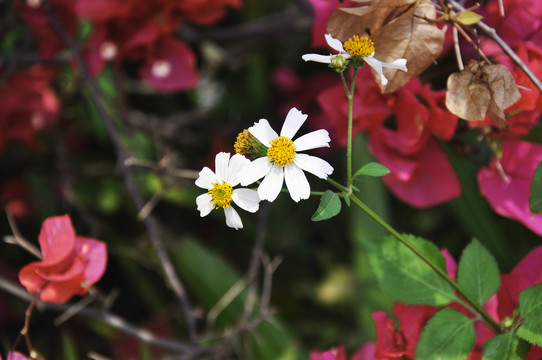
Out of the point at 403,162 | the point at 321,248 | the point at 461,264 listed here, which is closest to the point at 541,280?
the point at 461,264

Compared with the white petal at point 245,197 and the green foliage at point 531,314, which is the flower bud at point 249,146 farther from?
the green foliage at point 531,314

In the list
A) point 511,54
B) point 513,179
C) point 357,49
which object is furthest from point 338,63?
point 513,179

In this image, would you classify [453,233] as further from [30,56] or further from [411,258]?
[30,56]

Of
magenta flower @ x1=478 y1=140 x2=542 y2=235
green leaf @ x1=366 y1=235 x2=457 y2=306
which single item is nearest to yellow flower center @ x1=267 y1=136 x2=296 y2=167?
green leaf @ x1=366 y1=235 x2=457 y2=306

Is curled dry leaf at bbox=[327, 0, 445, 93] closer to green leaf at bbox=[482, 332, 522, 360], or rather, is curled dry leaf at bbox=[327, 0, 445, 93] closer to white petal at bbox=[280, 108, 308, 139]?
white petal at bbox=[280, 108, 308, 139]

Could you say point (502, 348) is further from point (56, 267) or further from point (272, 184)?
point (56, 267)

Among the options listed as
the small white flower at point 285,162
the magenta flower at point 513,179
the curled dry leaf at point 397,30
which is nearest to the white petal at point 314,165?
the small white flower at point 285,162
